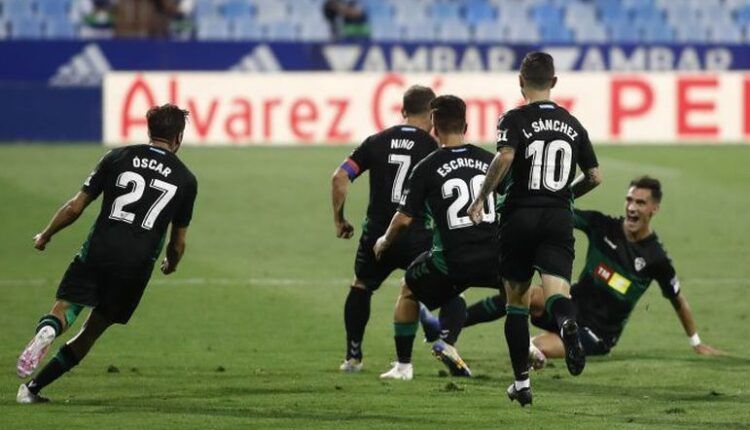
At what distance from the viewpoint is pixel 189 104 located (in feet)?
92.7

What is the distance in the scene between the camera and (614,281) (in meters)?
11.4

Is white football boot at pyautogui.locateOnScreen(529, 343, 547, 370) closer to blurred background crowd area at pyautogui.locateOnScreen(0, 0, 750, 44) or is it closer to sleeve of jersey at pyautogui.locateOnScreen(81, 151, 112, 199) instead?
sleeve of jersey at pyautogui.locateOnScreen(81, 151, 112, 199)

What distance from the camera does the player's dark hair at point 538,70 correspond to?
8883 mm

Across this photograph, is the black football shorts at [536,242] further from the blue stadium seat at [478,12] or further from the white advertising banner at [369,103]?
the blue stadium seat at [478,12]

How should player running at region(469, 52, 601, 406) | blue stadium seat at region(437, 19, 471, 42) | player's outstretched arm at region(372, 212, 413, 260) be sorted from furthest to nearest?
blue stadium seat at region(437, 19, 471, 42) < player's outstretched arm at region(372, 212, 413, 260) < player running at region(469, 52, 601, 406)

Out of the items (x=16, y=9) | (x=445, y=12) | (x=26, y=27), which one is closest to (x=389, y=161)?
(x=26, y=27)

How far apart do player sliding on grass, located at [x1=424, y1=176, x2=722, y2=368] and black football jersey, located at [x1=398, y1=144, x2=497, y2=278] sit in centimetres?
135

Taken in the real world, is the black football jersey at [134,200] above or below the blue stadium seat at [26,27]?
above

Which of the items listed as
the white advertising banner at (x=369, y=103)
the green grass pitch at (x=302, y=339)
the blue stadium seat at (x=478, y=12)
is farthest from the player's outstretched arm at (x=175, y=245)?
the blue stadium seat at (x=478, y=12)

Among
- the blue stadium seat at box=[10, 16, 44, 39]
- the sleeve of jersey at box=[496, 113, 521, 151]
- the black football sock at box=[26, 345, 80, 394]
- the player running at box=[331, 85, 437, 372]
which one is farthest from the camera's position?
the blue stadium seat at box=[10, 16, 44, 39]

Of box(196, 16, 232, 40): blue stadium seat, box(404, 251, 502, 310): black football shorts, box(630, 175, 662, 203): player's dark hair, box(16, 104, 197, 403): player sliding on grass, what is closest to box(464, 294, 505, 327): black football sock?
box(404, 251, 502, 310): black football shorts

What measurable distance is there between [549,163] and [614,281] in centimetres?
274

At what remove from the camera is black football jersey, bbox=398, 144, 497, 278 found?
9.75 metres

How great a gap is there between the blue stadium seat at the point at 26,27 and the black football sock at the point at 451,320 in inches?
938
